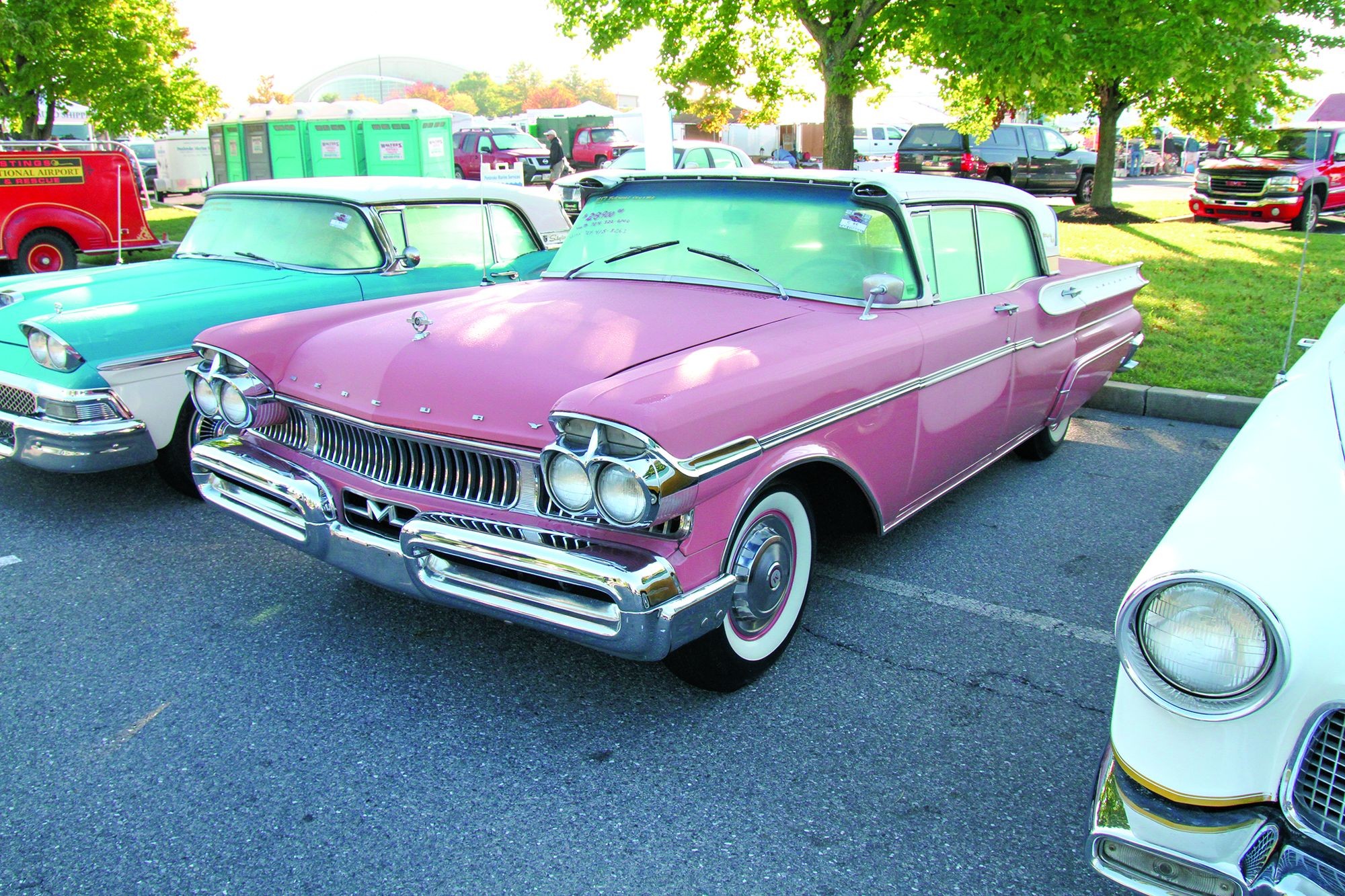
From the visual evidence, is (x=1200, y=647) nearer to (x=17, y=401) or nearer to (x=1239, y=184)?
(x=17, y=401)

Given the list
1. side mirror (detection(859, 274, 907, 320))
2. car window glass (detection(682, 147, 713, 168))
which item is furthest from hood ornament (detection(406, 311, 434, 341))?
car window glass (detection(682, 147, 713, 168))

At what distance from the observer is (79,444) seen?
4.15 m

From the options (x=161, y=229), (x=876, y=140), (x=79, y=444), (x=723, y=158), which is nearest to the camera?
(x=79, y=444)

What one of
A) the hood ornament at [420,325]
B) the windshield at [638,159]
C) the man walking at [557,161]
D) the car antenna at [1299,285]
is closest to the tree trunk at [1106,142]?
the car antenna at [1299,285]

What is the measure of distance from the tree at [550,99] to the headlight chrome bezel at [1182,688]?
104 m

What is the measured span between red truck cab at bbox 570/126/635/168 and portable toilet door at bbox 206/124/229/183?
9.87 metres

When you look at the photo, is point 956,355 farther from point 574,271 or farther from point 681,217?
point 574,271

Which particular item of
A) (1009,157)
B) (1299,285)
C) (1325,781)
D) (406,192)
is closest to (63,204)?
(406,192)

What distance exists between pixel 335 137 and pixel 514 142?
35.4 feet

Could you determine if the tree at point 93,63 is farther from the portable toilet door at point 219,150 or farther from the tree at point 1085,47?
the tree at point 1085,47

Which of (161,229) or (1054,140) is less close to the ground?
(1054,140)

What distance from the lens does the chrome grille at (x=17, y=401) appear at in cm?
429

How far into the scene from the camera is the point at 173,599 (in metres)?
3.54

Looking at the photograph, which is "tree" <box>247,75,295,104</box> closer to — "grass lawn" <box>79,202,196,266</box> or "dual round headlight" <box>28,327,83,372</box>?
"grass lawn" <box>79,202,196,266</box>
